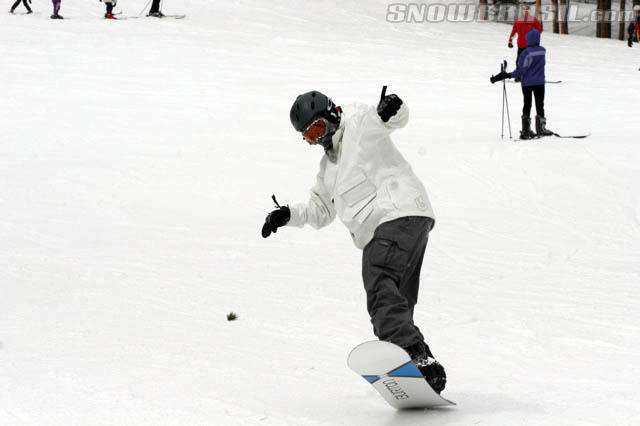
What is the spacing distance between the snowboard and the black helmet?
1242 millimetres

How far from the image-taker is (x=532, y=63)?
39.2 ft

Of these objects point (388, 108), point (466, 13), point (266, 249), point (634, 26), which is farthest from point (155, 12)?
point (388, 108)

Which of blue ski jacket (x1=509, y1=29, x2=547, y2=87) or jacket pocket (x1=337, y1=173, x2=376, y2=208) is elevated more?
jacket pocket (x1=337, y1=173, x2=376, y2=208)

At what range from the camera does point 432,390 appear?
353 cm

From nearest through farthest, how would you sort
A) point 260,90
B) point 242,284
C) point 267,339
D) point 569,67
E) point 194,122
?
point 267,339 < point 242,284 < point 194,122 < point 260,90 < point 569,67

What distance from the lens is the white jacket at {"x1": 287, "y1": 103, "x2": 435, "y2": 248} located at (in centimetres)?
388

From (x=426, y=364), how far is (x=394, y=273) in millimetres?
471

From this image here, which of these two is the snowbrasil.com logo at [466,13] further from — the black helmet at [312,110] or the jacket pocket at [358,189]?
the jacket pocket at [358,189]

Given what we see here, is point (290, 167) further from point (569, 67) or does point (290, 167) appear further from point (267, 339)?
point (569, 67)

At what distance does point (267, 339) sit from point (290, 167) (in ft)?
21.4

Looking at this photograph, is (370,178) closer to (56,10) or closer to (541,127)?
(541,127)

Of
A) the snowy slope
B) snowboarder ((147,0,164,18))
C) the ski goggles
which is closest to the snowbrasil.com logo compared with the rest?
snowboarder ((147,0,164,18))

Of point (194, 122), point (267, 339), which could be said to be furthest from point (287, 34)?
point (267, 339)

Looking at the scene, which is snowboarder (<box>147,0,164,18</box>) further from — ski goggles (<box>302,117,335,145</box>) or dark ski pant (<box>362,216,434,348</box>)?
dark ski pant (<box>362,216,434,348</box>)
